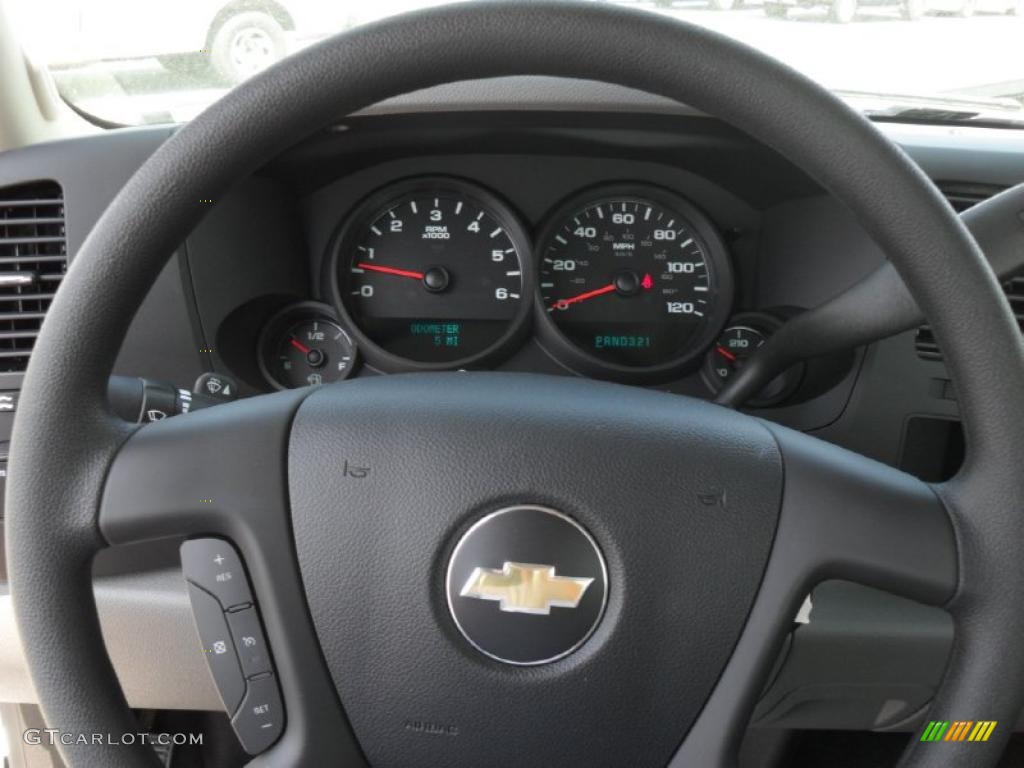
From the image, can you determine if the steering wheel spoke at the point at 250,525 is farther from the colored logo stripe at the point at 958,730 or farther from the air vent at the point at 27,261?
the air vent at the point at 27,261

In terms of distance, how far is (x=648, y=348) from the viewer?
2162mm

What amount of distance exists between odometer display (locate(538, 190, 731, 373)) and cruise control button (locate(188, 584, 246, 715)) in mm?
1280

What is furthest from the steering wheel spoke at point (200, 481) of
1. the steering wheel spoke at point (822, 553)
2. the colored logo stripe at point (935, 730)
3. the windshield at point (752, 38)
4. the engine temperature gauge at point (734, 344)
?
the engine temperature gauge at point (734, 344)

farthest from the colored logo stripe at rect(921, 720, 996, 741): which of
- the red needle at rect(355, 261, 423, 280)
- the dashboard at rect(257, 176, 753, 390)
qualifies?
the red needle at rect(355, 261, 423, 280)

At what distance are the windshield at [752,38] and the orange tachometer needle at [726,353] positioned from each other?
541mm

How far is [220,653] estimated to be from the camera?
0.94m

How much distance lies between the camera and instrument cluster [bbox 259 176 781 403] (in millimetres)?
2113

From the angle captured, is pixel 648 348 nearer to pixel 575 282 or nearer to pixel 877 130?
pixel 575 282

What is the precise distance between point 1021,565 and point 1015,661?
0.27ft

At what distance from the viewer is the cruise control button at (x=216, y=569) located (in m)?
0.95

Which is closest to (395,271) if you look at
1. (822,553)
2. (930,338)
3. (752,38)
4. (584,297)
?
(584,297)

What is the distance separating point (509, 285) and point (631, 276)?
0.84ft

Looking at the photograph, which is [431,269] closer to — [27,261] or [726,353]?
[726,353]

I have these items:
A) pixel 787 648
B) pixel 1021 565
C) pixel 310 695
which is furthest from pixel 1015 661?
pixel 310 695
